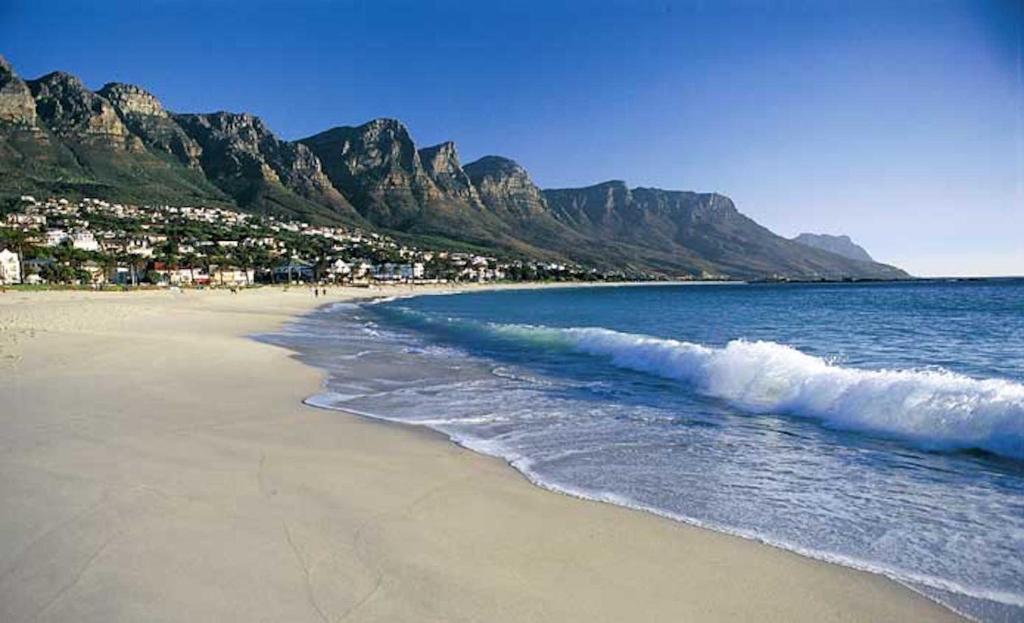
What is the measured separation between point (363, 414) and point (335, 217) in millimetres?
186293

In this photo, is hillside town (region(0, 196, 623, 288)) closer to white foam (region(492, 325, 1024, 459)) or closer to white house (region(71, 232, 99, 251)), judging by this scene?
white house (region(71, 232, 99, 251))

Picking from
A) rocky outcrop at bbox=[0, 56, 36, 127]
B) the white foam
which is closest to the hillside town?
rocky outcrop at bbox=[0, 56, 36, 127]

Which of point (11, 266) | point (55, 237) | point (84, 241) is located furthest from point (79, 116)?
point (11, 266)

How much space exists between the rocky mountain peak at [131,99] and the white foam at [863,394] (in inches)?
8423

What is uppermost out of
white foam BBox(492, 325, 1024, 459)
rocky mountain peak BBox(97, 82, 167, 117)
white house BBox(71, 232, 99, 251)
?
rocky mountain peak BBox(97, 82, 167, 117)

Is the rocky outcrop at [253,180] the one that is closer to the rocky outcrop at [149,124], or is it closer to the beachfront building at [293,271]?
the rocky outcrop at [149,124]

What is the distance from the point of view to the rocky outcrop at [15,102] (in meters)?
146

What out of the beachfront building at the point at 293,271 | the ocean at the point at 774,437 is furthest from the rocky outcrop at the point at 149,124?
the ocean at the point at 774,437

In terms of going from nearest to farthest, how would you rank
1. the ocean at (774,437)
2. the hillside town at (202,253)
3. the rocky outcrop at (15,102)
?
the ocean at (774,437) → the hillside town at (202,253) → the rocky outcrop at (15,102)

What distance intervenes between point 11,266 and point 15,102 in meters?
102

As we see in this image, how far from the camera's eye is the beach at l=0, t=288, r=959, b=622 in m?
3.89

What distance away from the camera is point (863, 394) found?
1149 cm

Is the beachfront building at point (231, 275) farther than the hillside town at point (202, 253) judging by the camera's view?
Yes

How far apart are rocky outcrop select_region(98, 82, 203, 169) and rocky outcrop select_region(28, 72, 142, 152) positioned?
11588mm
